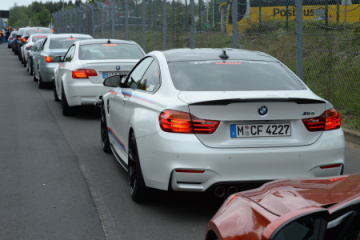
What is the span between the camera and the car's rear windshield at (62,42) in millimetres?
19391

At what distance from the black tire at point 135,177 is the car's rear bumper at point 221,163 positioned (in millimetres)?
434

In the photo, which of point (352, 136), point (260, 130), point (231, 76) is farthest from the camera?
point (352, 136)

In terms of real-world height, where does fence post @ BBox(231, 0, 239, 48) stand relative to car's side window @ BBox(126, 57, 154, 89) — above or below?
above

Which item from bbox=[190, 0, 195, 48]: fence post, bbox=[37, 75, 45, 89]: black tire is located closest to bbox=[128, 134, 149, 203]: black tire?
bbox=[190, 0, 195, 48]: fence post

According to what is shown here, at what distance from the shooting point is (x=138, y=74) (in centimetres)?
750

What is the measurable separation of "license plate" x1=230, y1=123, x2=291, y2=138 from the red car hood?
182 centimetres

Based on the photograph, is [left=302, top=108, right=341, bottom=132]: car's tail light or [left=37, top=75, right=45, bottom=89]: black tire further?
[left=37, top=75, right=45, bottom=89]: black tire

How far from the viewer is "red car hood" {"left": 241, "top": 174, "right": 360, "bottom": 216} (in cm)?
317

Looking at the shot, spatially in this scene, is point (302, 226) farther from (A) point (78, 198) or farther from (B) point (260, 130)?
(A) point (78, 198)

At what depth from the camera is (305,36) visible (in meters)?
12.4

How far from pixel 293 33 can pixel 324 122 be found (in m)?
6.44

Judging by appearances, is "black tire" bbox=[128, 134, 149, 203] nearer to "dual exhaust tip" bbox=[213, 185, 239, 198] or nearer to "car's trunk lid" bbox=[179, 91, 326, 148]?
"dual exhaust tip" bbox=[213, 185, 239, 198]

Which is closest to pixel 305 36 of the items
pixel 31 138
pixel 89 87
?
pixel 89 87

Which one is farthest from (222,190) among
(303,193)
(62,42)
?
(62,42)
